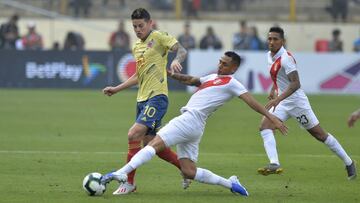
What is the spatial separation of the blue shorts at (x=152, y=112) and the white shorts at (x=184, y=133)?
0.65 meters

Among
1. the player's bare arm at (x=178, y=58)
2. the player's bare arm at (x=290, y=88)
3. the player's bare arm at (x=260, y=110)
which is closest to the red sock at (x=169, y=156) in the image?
the player's bare arm at (x=178, y=58)

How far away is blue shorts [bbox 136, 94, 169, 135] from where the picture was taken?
1259cm

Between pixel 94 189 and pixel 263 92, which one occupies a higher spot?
pixel 94 189

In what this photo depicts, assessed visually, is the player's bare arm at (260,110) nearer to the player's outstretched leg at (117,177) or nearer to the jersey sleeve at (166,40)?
the jersey sleeve at (166,40)

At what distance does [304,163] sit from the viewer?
53.3 ft

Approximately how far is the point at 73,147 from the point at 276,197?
6760mm

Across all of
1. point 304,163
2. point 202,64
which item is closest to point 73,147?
point 304,163

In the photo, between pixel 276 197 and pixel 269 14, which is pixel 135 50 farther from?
pixel 269 14

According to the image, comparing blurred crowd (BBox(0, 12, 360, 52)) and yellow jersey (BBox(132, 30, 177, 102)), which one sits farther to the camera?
blurred crowd (BBox(0, 12, 360, 52))

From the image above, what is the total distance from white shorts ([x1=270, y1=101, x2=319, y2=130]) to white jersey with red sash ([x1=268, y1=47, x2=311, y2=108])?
0.06 m

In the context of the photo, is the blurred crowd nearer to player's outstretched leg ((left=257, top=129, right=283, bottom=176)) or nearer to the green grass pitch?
the green grass pitch

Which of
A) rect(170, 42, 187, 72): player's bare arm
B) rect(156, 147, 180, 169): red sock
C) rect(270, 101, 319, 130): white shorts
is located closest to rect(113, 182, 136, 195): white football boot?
rect(156, 147, 180, 169): red sock

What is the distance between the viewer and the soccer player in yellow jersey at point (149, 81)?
12555 mm

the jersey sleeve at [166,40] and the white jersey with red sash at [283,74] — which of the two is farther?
the white jersey with red sash at [283,74]
